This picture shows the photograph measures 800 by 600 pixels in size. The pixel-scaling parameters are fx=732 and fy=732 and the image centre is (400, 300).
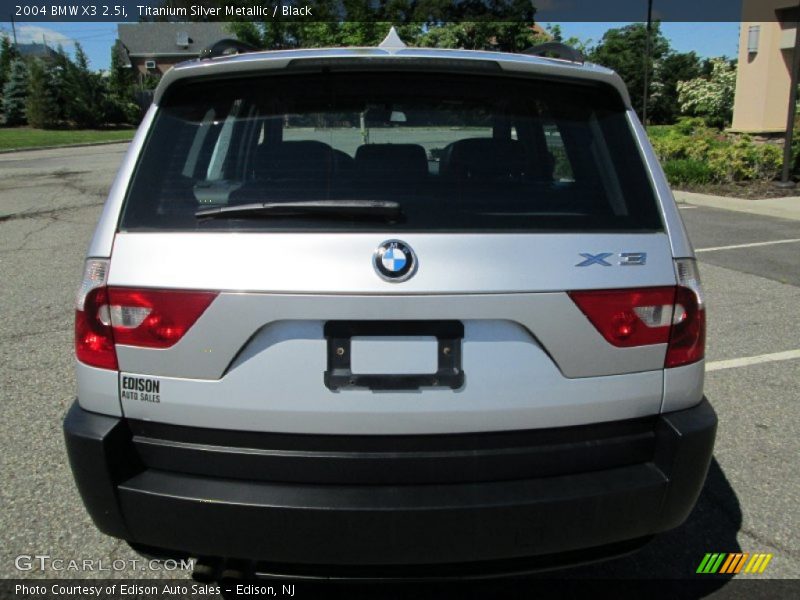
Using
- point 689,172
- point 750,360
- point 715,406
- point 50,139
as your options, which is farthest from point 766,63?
point 50,139

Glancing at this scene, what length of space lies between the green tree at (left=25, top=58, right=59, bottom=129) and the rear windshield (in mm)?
47345

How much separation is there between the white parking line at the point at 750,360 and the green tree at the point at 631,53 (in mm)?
53978

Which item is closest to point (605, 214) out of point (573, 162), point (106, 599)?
point (573, 162)

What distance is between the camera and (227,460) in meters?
2.07

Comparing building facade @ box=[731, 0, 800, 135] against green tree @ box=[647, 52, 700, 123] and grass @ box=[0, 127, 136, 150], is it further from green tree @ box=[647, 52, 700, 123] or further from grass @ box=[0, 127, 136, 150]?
green tree @ box=[647, 52, 700, 123]

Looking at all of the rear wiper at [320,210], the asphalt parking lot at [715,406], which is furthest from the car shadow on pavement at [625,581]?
the rear wiper at [320,210]

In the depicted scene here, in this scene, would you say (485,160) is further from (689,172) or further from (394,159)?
(689,172)

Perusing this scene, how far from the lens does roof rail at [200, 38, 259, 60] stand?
2647 millimetres

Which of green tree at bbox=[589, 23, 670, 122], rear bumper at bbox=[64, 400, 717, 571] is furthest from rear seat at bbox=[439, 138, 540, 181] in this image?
green tree at bbox=[589, 23, 670, 122]

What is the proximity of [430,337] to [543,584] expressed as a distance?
1256mm

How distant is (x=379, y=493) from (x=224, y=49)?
1775mm

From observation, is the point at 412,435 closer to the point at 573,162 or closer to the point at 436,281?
the point at 436,281

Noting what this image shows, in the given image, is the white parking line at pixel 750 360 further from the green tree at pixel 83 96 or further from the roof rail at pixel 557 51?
the green tree at pixel 83 96

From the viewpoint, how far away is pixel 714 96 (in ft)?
125
